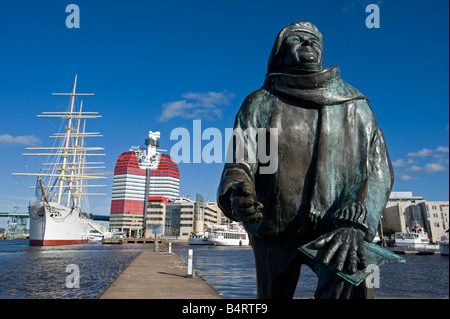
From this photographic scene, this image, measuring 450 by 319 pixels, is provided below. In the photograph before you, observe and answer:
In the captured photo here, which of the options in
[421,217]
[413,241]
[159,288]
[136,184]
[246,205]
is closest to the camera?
[246,205]

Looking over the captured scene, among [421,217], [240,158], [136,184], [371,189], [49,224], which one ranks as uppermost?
[136,184]

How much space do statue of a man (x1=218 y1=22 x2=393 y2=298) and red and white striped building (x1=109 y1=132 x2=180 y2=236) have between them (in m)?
140

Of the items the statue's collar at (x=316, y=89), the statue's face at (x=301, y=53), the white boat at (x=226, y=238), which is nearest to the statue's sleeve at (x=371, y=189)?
the statue's collar at (x=316, y=89)

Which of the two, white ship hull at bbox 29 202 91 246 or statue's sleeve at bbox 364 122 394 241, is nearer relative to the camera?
statue's sleeve at bbox 364 122 394 241

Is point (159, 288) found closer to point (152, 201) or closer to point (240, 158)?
point (240, 158)

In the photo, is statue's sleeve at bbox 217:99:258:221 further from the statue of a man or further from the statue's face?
the statue's face

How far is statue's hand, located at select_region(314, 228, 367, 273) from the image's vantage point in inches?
66.9

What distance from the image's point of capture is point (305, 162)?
2.27 m

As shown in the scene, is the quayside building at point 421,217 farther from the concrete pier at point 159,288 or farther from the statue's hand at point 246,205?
the statue's hand at point 246,205

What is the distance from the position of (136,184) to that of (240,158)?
163 m

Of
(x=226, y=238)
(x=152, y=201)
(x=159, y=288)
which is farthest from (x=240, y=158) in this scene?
(x=152, y=201)

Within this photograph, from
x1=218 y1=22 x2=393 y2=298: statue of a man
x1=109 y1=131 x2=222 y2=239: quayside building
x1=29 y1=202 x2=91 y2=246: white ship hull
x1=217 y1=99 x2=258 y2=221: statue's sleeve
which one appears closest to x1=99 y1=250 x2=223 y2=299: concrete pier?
x1=218 y1=22 x2=393 y2=298: statue of a man
